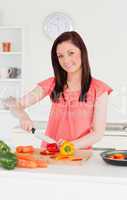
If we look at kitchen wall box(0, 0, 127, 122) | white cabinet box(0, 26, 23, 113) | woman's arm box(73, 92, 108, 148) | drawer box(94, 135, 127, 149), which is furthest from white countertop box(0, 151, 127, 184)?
white cabinet box(0, 26, 23, 113)

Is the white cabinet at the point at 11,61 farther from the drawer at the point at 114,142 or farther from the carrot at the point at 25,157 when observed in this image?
the carrot at the point at 25,157

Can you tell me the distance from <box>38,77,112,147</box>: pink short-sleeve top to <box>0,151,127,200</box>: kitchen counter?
0.59 m

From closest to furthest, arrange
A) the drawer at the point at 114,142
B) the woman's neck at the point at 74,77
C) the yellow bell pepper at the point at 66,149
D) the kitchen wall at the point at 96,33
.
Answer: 1. the yellow bell pepper at the point at 66,149
2. the woman's neck at the point at 74,77
3. the drawer at the point at 114,142
4. the kitchen wall at the point at 96,33

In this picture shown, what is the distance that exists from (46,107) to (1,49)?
729 millimetres

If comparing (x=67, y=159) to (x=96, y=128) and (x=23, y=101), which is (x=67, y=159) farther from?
(x=23, y=101)

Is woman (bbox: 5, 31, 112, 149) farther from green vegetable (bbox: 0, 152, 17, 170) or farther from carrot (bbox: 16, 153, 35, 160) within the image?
green vegetable (bbox: 0, 152, 17, 170)

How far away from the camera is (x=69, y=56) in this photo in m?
2.24

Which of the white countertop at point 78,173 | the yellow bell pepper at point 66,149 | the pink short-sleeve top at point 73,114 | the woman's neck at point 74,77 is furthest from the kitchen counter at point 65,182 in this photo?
the woman's neck at point 74,77

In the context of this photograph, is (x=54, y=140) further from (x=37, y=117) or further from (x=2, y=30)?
(x=2, y=30)

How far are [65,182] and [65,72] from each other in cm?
86

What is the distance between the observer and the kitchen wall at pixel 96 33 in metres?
4.14

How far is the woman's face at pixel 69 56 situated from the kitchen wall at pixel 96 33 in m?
1.92

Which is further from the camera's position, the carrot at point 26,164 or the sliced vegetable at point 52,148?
the sliced vegetable at point 52,148

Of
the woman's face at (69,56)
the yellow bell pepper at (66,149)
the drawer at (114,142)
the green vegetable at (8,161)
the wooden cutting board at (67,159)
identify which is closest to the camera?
the green vegetable at (8,161)
